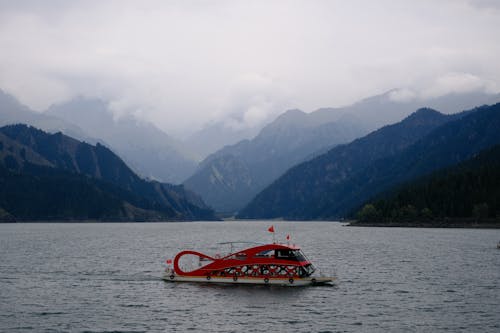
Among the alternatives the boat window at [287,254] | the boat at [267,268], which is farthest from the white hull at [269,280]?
the boat window at [287,254]

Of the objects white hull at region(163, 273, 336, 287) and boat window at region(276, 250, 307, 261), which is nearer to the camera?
white hull at region(163, 273, 336, 287)

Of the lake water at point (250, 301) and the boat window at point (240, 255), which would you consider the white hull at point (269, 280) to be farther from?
the boat window at point (240, 255)

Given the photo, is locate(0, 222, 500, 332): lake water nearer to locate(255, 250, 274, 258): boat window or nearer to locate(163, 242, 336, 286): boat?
locate(163, 242, 336, 286): boat

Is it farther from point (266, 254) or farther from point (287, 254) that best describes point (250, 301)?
point (287, 254)

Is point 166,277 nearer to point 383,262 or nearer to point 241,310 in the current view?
point 241,310

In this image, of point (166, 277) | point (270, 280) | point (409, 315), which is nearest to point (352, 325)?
point (409, 315)

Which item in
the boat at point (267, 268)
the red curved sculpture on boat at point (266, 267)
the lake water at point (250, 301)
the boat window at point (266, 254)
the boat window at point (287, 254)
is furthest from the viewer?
the boat window at point (266, 254)

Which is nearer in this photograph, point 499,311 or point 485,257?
point 499,311

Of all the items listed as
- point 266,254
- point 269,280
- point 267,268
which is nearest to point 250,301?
point 269,280

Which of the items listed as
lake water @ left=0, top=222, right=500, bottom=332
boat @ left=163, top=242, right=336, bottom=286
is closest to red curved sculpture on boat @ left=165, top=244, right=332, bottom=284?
boat @ left=163, top=242, right=336, bottom=286

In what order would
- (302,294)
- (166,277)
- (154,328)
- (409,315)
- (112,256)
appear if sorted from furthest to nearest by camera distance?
(112,256)
(166,277)
(302,294)
(409,315)
(154,328)

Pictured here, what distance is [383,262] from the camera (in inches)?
5044

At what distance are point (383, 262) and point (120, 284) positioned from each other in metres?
61.1

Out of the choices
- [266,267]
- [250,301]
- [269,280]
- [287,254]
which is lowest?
[250,301]
